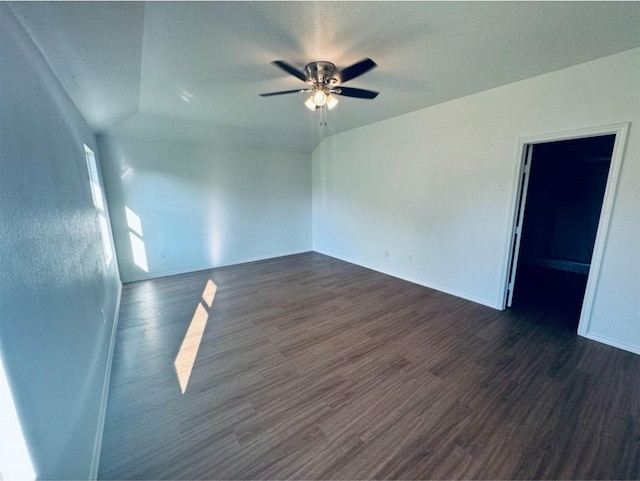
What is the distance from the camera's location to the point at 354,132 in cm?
494

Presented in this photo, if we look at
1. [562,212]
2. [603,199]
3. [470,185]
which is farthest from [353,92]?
[562,212]

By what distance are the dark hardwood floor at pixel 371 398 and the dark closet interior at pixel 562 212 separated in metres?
1.91

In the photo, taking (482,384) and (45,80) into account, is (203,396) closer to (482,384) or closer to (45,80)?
(482,384)

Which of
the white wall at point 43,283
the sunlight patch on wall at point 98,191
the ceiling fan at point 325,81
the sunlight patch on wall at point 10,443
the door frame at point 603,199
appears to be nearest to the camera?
the sunlight patch on wall at point 10,443

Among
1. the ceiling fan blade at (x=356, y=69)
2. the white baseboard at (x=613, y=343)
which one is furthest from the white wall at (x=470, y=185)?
the ceiling fan blade at (x=356, y=69)

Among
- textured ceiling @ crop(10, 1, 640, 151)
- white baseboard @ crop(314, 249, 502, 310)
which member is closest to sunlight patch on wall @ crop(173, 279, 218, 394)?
textured ceiling @ crop(10, 1, 640, 151)

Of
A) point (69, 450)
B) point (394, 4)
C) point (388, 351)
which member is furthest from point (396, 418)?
point (394, 4)

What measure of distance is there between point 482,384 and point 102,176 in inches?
220

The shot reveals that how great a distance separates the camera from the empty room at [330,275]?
1.41m

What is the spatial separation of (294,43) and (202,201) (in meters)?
3.68

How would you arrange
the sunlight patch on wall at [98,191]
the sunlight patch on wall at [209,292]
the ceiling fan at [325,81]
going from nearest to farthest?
the ceiling fan at [325,81] → the sunlight patch on wall at [98,191] → the sunlight patch on wall at [209,292]

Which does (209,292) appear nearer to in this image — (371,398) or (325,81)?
(371,398)

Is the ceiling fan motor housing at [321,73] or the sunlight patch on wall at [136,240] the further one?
the sunlight patch on wall at [136,240]

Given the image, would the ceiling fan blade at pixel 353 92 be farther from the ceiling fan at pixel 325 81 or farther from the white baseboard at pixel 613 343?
the white baseboard at pixel 613 343
